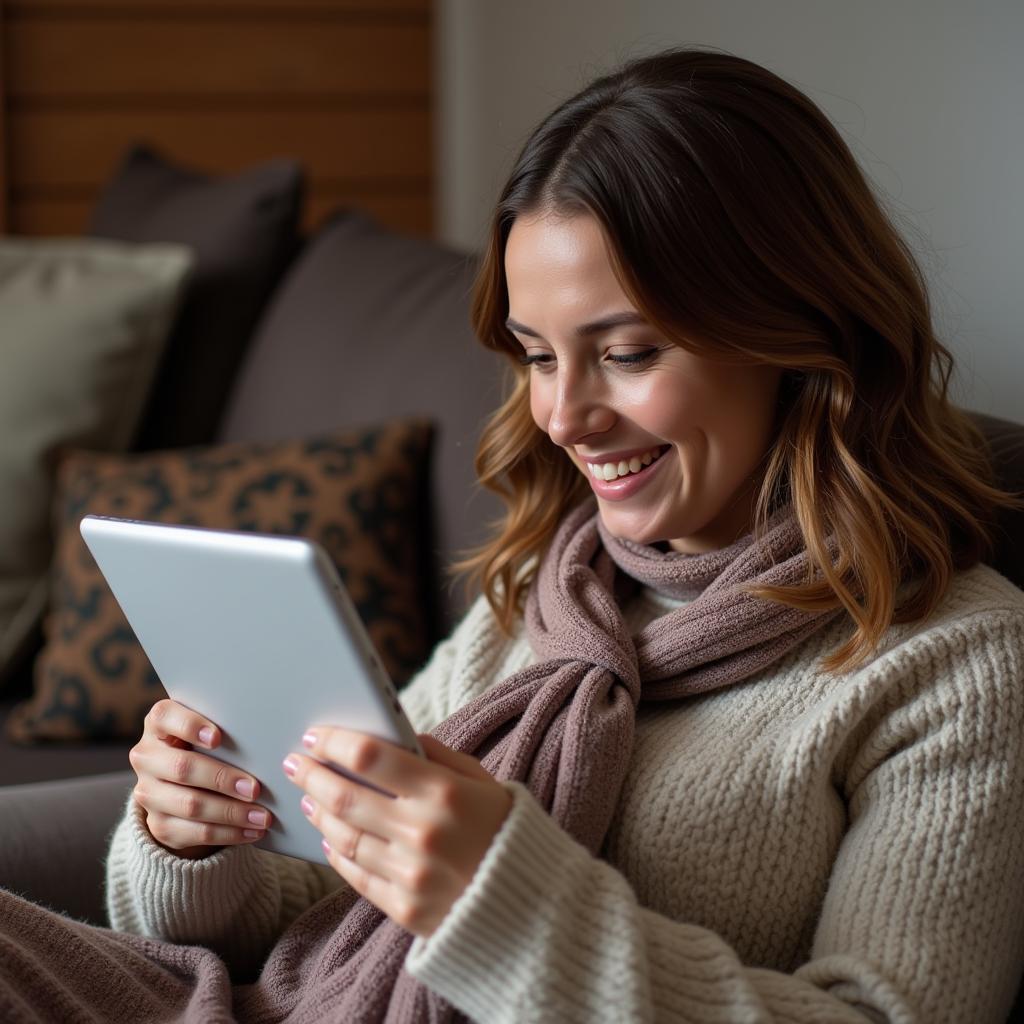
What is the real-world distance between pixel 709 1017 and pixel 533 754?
24 centimetres

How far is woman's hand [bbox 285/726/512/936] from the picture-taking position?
2.63ft

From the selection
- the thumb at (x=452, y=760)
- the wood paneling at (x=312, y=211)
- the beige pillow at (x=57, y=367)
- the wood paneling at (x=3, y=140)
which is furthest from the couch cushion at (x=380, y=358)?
the wood paneling at (x=3, y=140)

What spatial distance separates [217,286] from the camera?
2.14 m

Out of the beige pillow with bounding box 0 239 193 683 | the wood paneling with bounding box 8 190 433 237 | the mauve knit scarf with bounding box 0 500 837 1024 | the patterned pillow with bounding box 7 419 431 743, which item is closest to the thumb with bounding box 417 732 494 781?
the mauve knit scarf with bounding box 0 500 837 1024

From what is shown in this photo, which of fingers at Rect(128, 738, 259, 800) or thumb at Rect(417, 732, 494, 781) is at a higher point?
thumb at Rect(417, 732, 494, 781)

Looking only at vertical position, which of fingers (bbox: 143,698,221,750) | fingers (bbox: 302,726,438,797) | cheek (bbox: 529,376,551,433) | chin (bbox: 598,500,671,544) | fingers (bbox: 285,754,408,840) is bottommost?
fingers (bbox: 143,698,221,750)

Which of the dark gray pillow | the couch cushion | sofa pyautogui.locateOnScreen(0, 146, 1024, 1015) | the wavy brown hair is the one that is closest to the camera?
the wavy brown hair

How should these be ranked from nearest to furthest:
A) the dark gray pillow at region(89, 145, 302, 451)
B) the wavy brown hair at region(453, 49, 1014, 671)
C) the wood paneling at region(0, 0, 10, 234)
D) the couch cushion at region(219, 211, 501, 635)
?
1. the wavy brown hair at region(453, 49, 1014, 671)
2. the couch cushion at region(219, 211, 501, 635)
3. the dark gray pillow at region(89, 145, 302, 451)
4. the wood paneling at region(0, 0, 10, 234)

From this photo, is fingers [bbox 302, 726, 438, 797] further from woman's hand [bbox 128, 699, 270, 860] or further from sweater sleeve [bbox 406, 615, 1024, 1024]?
woman's hand [bbox 128, 699, 270, 860]

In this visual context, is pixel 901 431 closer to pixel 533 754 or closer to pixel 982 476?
pixel 982 476

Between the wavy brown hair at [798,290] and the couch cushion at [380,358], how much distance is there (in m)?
0.51

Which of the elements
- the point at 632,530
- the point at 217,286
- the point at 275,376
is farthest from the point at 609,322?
the point at 217,286

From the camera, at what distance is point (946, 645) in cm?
92

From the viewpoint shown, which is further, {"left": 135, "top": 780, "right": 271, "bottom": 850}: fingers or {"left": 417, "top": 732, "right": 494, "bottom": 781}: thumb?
{"left": 135, "top": 780, "right": 271, "bottom": 850}: fingers
